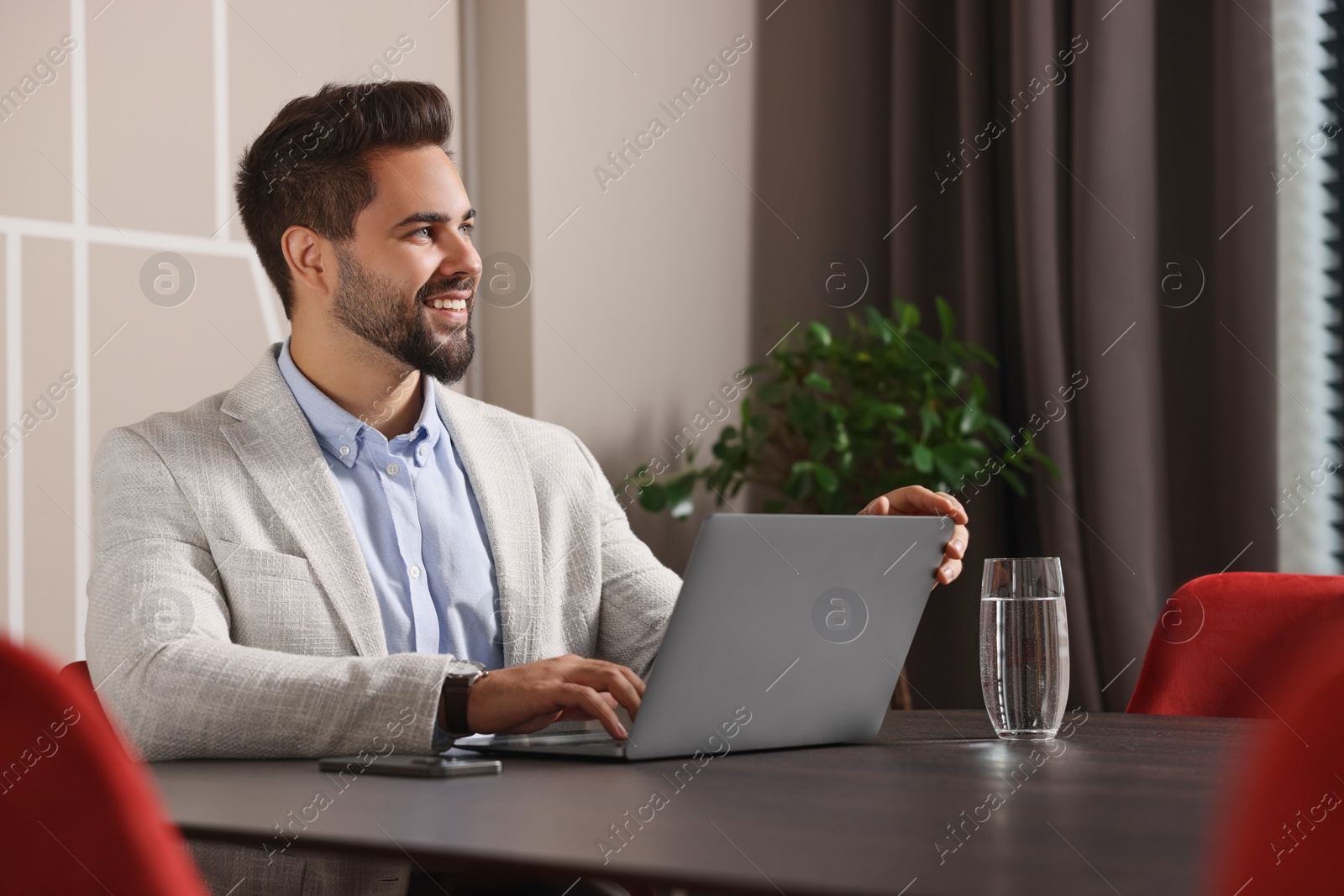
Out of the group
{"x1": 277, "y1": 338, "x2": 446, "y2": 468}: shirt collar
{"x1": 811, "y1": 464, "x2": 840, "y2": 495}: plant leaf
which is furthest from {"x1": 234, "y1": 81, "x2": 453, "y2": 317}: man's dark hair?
{"x1": 811, "y1": 464, "x2": 840, "y2": 495}: plant leaf

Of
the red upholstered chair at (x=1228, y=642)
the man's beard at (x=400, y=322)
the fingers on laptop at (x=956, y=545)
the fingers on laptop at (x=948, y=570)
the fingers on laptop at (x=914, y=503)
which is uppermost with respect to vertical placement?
the man's beard at (x=400, y=322)

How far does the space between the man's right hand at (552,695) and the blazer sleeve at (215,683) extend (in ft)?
0.15

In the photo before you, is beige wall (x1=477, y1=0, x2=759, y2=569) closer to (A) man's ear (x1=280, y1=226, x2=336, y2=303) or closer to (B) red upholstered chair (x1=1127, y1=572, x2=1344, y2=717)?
(A) man's ear (x1=280, y1=226, x2=336, y2=303)

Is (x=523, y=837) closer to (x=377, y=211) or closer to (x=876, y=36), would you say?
(x=377, y=211)

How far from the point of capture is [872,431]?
3.17 meters

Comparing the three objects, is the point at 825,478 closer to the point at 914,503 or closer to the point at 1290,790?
the point at 914,503

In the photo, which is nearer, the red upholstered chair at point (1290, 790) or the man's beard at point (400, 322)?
the red upholstered chair at point (1290, 790)

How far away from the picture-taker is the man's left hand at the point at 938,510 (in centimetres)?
127

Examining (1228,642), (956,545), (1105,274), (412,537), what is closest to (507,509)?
(412,537)

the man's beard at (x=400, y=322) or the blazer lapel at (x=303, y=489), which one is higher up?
the man's beard at (x=400, y=322)

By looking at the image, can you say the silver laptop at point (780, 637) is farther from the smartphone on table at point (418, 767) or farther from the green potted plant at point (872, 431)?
the green potted plant at point (872, 431)

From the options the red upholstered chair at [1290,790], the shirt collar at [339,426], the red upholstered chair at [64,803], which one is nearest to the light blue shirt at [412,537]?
the shirt collar at [339,426]

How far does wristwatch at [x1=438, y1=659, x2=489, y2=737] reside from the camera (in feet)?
4.01

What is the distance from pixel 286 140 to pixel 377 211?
0.19 m
